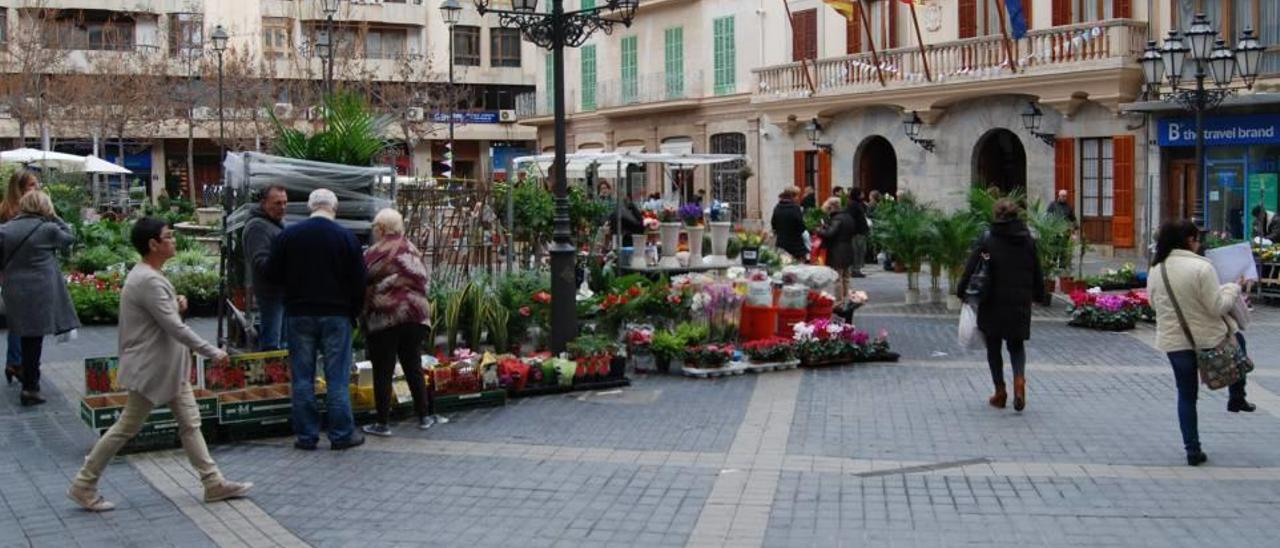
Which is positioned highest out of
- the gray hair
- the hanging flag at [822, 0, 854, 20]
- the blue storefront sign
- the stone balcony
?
the hanging flag at [822, 0, 854, 20]

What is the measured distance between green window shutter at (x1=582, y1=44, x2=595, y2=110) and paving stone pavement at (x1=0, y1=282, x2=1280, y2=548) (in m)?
34.2

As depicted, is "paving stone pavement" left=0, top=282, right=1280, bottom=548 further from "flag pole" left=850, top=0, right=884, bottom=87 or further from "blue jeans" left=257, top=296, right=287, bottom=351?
"flag pole" left=850, top=0, right=884, bottom=87

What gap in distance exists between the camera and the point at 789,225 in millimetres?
19062

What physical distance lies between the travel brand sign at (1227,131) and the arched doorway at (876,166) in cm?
851

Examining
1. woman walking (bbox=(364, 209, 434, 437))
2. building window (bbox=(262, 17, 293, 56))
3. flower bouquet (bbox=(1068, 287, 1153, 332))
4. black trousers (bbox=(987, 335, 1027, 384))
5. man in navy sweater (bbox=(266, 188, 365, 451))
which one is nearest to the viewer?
man in navy sweater (bbox=(266, 188, 365, 451))

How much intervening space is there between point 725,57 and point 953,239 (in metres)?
21.6

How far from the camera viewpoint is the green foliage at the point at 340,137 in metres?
13.1

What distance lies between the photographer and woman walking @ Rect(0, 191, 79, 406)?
10.6 metres

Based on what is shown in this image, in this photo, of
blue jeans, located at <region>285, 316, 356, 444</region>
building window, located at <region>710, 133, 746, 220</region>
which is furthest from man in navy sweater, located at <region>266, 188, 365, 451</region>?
building window, located at <region>710, 133, 746, 220</region>

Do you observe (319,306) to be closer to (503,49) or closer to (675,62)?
(675,62)

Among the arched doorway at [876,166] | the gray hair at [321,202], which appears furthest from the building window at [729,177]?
the gray hair at [321,202]

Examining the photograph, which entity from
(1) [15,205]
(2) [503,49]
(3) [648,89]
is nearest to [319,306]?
(1) [15,205]

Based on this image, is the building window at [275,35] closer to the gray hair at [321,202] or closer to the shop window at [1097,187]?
the shop window at [1097,187]

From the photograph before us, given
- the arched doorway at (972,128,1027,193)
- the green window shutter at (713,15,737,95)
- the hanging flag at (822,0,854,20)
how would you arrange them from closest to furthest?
the hanging flag at (822,0,854,20) → the arched doorway at (972,128,1027,193) → the green window shutter at (713,15,737,95)
